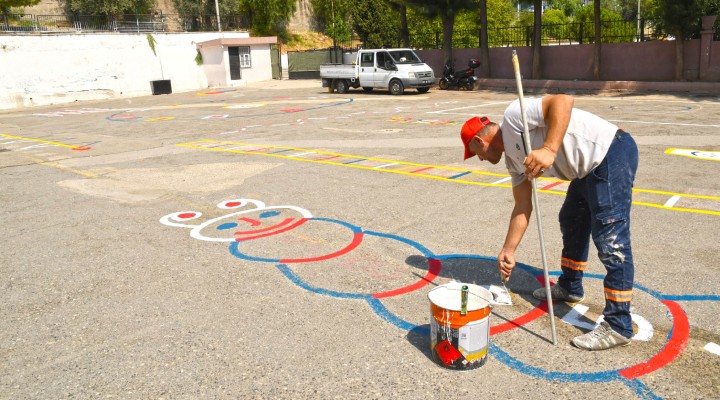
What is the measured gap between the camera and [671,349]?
3.82 m

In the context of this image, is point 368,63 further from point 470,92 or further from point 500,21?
point 500,21

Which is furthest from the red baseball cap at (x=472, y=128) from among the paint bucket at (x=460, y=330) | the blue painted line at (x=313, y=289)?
the blue painted line at (x=313, y=289)

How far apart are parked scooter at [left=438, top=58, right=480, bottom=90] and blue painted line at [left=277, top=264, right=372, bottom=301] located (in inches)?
914

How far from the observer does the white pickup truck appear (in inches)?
1011

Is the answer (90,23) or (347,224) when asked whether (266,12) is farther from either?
(347,224)

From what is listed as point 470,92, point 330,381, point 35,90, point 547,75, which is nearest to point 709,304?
point 330,381

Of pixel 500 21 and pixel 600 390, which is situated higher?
pixel 500 21

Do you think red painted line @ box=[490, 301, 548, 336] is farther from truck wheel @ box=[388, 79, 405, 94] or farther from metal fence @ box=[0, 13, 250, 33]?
metal fence @ box=[0, 13, 250, 33]

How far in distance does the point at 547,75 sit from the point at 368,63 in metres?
8.92

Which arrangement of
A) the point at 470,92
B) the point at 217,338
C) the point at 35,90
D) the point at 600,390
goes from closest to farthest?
the point at 600,390, the point at 217,338, the point at 470,92, the point at 35,90

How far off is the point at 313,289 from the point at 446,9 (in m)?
27.8

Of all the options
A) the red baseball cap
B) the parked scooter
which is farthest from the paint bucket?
the parked scooter

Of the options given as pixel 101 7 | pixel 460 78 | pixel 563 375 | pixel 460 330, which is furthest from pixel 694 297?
pixel 101 7

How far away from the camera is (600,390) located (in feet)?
11.3
